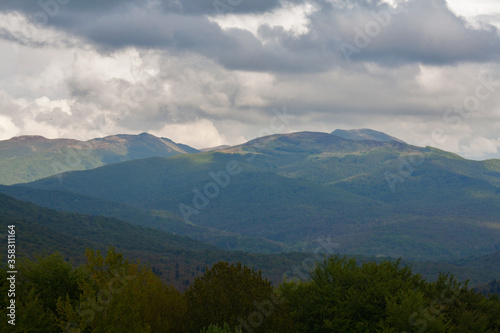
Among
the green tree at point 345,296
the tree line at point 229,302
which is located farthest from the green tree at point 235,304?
the green tree at point 345,296

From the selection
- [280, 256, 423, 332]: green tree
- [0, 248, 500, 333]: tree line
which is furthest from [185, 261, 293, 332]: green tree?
[280, 256, 423, 332]: green tree

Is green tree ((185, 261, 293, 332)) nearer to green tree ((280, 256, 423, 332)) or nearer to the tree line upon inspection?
the tree line

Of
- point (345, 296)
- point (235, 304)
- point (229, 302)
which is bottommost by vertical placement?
point (345, 296)

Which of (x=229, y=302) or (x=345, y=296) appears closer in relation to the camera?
(x=229, y=302)

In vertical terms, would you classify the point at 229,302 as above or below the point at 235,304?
above

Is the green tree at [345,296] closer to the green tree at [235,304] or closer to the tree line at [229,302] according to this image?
the tree line at [229,302]

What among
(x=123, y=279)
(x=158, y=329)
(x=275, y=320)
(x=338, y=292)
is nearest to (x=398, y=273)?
(x=338, y=292)

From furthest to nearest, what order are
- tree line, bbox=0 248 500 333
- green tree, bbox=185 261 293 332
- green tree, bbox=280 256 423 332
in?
green tree, bbox=280 256 423 332 < green tree, bbox=185 261 293 332 < tree line, bbox=0 248 500 333

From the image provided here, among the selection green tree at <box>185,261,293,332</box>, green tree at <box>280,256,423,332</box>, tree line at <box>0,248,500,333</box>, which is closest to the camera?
tree line at <box>0,248,500,333</box>

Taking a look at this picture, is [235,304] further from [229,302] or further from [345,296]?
[345,296]

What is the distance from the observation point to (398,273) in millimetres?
61500

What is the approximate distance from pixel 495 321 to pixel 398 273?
11.8 metres

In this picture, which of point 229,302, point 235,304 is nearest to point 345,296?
point 235,304

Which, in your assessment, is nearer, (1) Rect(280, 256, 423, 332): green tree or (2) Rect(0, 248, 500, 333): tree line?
(2) Rect(0, 248, 500, 333): tree line
